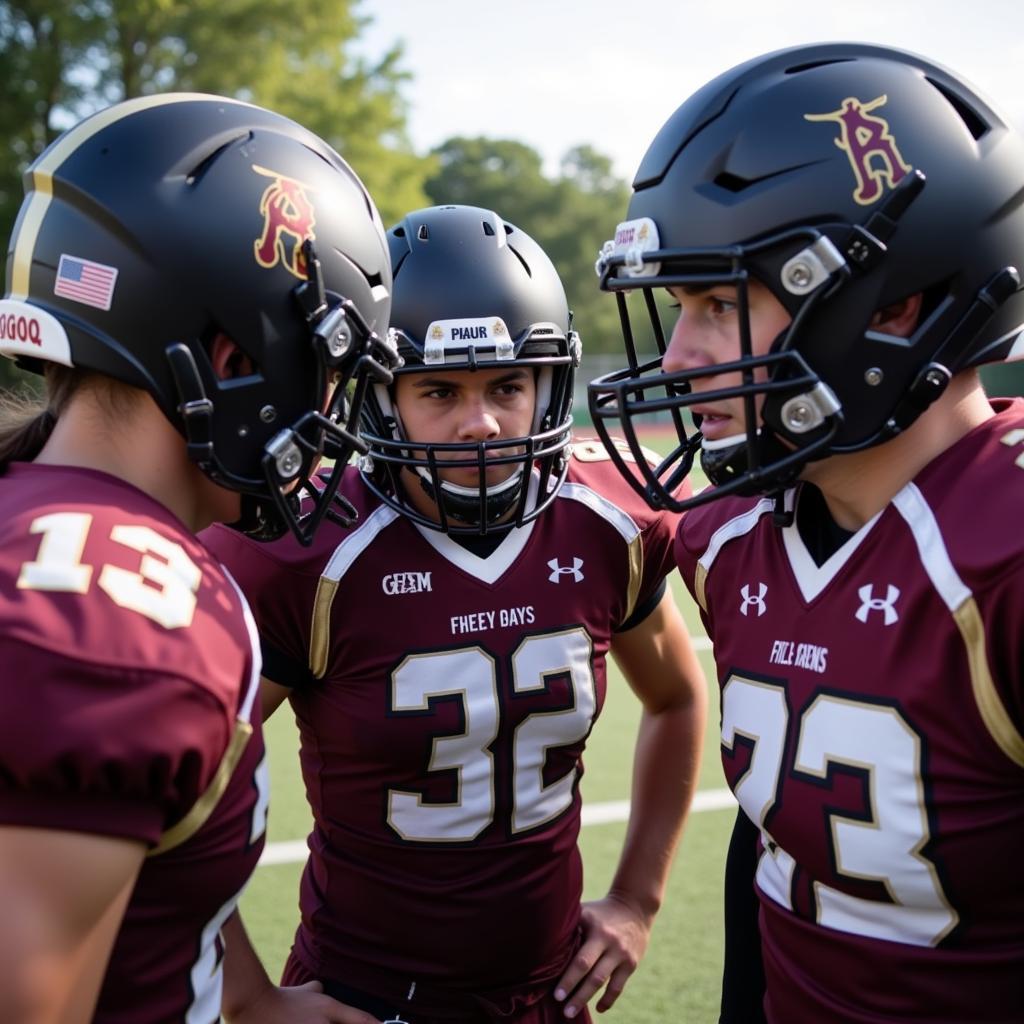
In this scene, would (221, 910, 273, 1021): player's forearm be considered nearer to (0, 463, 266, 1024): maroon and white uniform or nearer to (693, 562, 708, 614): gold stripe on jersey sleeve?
(0, 463, 266, 1024): maroon and white uniform

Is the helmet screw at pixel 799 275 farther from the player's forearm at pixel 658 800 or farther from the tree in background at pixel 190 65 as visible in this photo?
the tree in background at pixel 190 65

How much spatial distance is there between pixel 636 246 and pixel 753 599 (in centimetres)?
68

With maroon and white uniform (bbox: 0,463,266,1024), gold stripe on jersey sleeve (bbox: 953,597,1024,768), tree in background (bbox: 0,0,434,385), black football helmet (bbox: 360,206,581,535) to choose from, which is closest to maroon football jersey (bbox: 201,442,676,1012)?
black football helmet (bbox: 360,206,581,535)

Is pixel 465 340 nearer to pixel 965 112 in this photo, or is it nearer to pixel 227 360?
pixel 227 360

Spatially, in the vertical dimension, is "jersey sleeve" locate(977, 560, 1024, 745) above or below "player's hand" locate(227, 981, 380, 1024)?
above

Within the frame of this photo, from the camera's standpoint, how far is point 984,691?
163cm

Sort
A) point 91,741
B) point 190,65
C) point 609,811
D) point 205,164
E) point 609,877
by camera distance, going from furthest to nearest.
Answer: point 190,65
point 609,811
point 609,877
point 205,164
point 91,741

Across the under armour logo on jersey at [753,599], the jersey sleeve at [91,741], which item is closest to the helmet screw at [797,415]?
the under armour logo on jersey at [753,599]

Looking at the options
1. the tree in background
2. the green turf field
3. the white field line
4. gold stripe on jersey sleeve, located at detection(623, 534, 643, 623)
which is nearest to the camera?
gold stripe on jersey sleeve, located at detection(623, 534, 643, 623)

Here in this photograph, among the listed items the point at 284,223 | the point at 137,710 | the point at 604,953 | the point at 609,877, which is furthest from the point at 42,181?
the point at 609,877

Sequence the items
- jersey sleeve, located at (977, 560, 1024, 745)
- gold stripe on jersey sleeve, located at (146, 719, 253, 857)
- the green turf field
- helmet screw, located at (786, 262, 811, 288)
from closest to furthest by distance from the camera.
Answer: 1. gold stripe on jersey sleeve, located at (146, 719, 253, 857)
2. jersey sleeve, located at (977, 560, 1024, 745)
3. helmet screw, located at (786, 262, 811, 288)
4. the green turf field

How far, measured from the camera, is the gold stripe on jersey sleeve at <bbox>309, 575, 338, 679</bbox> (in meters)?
2.32

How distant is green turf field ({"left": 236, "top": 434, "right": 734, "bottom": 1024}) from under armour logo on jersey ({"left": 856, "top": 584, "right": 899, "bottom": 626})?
6.49 ft

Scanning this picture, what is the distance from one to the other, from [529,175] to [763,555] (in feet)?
180
